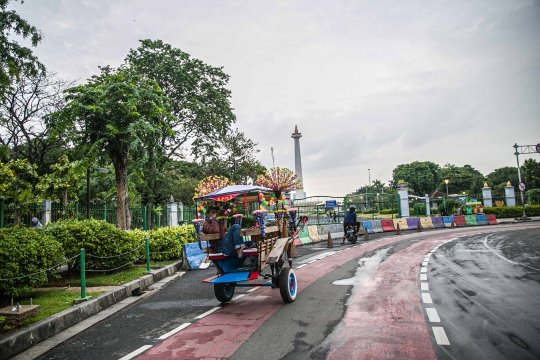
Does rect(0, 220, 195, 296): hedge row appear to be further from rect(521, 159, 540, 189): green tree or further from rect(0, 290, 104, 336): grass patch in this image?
rect(521, 159, 540, 189): green tree

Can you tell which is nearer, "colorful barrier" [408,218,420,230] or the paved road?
the paved road

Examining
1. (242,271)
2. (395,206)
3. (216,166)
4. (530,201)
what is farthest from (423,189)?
(242,271)

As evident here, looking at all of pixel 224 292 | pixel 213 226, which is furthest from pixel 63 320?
pixel 213 226

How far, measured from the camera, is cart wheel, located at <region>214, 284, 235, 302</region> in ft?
25.0

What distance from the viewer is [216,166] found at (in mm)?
31453

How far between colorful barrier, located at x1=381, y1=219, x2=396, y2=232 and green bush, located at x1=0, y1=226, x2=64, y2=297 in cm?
2340

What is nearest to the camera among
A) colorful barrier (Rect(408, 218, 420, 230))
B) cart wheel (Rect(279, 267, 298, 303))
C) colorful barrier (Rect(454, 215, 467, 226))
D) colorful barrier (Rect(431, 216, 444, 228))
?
cart wheel (Rect(279, 267, 298, 303))

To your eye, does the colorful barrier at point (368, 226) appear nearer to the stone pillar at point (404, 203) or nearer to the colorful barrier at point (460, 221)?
the stone pillar at point (404, 203)

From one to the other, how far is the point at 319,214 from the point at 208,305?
18.7m

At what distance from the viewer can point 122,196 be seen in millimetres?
16812

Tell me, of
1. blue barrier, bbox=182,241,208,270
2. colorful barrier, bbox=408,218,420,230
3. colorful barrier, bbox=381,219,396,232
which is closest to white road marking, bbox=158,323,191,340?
blue barrier, bbox=182,241,208,270

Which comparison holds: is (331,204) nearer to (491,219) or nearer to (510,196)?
(491,219)

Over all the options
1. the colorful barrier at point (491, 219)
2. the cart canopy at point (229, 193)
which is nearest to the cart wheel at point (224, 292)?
the cart canopy at point (229, 193)

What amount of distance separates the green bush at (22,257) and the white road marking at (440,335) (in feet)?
21.9
